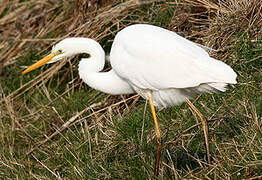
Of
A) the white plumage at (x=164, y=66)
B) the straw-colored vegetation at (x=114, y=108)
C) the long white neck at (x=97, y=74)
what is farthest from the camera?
the long white neck at (x=97, y=74)

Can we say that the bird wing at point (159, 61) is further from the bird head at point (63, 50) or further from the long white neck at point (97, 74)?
the bird head at point (63, 50)

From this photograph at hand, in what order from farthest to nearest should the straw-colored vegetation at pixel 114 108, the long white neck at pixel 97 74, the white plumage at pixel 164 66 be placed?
the long white neck at pixel 97 74
the straw-colored vegetation at pixel 114 108
the white plumage at pixel 164 66

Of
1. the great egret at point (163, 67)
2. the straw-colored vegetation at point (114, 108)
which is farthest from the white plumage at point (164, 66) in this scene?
the straw-colored vegetation at point (114, 108)

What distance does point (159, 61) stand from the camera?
3547 millimetres

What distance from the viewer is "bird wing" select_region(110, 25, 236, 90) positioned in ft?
11.1

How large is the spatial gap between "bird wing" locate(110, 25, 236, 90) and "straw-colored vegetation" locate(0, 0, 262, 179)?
13.4 inches

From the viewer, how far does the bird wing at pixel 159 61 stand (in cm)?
340

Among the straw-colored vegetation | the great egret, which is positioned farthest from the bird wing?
the straw-colored vegetation

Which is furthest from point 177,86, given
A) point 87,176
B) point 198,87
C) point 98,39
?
point 98,39

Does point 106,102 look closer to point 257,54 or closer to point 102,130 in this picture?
point 102,130

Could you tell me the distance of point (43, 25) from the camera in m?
6.36

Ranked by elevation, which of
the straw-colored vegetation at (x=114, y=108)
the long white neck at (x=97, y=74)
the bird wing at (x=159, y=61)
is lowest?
the straw-colored vegetation at (x=114, y=108)

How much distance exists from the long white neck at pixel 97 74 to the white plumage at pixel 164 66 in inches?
2.6

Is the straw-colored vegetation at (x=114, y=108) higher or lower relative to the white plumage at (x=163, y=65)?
lower
